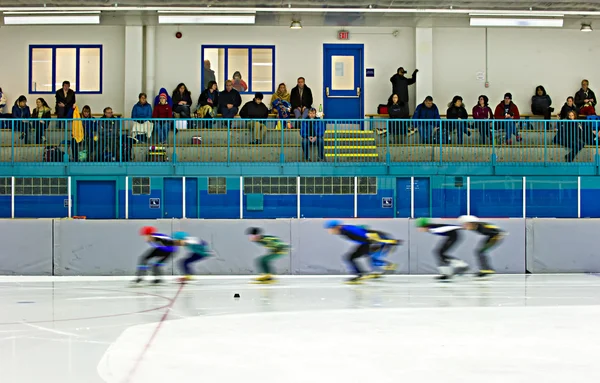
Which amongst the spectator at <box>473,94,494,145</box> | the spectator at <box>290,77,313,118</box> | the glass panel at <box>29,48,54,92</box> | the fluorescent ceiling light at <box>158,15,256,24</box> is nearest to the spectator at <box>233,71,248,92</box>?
the fluorescent ceiling light at <box>158,15,256,24</box>

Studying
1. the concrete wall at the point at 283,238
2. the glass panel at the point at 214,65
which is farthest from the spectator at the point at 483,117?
the glass panel at the point at 214,65

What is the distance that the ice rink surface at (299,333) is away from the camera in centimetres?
675

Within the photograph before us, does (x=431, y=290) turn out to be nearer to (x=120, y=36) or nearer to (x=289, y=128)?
(x=289, y=128)

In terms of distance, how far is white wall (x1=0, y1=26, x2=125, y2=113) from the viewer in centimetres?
2377

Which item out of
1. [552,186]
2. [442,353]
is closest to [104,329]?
[442,353]

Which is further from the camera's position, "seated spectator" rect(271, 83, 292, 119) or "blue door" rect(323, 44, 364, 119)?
"blue door" rect(323, 44, 364, 119)

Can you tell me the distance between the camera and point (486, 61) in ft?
80.1

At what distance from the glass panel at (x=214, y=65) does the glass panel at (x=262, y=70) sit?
938mm

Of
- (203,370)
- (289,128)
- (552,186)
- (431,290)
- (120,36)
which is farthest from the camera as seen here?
(120,36)

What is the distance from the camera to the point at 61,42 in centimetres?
2408

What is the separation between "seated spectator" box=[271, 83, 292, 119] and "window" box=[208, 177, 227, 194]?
3.41 meters

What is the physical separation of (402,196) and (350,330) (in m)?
9.58

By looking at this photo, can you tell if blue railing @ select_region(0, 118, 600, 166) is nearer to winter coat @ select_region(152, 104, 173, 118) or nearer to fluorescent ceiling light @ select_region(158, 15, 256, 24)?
winter coat @ select_region(152, 104, 173, 118)

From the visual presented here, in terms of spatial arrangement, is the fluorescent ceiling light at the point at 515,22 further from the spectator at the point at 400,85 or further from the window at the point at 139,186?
the window at the point at 139,186
